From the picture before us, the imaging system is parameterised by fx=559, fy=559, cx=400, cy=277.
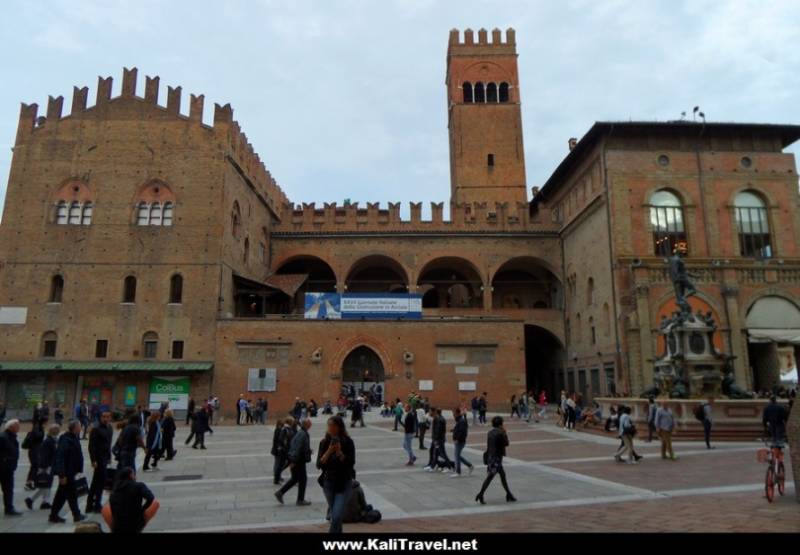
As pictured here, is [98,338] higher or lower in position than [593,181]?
lower

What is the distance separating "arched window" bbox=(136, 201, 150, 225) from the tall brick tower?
24.2m

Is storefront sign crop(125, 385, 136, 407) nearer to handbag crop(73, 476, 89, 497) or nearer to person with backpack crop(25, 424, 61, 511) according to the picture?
person with backpack crop(25, 424, 61, 511)

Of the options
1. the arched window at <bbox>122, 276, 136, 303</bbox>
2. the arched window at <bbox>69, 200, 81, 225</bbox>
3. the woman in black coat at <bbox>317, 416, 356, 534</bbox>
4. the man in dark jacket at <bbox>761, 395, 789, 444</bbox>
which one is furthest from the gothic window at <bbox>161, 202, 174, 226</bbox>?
the man in dark jacket at <bbox>761, 395, 789, 444</bbox>

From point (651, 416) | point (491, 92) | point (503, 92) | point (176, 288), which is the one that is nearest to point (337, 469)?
point (651, 416)

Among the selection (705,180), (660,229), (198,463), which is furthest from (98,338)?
(705,180)

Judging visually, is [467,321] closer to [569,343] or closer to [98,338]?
[569,343]

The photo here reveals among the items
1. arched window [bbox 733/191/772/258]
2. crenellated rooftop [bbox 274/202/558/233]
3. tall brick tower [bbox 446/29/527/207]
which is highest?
tall brick tower [bbox 446/29/527/207]

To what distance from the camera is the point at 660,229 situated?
29609mm

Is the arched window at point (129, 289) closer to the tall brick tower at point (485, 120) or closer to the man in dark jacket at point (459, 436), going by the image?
the man in dark jacket at point (459, 436)

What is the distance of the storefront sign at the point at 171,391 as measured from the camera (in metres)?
27.4

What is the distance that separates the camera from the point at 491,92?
160 ft

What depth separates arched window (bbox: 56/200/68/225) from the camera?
2952 cm

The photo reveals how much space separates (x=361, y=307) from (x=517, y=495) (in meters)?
22.0

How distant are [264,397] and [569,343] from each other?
752 inches
